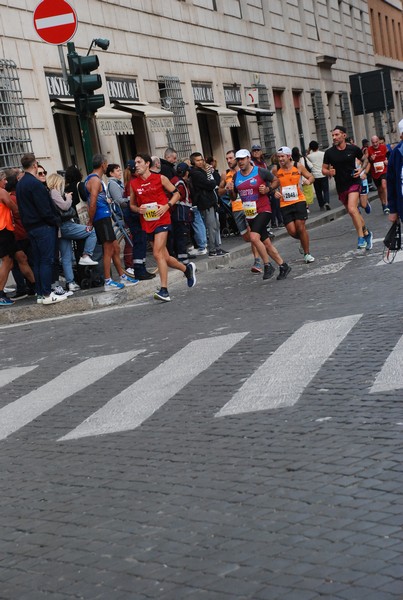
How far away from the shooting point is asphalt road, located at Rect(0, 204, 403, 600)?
4.46 meters

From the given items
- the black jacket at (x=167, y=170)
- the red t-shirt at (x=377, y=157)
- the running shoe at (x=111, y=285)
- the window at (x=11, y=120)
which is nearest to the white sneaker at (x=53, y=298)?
the running shoe at (x=111, y=285)

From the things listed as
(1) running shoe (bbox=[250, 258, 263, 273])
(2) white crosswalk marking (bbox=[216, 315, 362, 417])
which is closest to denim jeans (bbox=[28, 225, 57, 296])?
(1) running shoe (bbox=[250, 258, 263, 273])

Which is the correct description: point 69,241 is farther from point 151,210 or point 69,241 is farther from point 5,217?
point 151,210

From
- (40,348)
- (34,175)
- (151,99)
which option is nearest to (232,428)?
(40,348)

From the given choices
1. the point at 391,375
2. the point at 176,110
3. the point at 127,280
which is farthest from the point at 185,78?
the point at 391,375

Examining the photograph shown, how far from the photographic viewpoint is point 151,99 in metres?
24.9

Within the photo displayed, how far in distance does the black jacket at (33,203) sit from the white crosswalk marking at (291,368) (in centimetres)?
502

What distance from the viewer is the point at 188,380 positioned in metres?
8.41

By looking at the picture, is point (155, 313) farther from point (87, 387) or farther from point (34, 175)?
point (87, 387)

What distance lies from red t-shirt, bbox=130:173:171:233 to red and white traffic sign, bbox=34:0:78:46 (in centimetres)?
237

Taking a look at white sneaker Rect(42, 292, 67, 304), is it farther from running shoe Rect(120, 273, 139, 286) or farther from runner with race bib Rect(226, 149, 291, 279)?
runner with race bib Rect(226, 149, 291, 279)

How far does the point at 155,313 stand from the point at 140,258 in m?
2.78

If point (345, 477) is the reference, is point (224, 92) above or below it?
above

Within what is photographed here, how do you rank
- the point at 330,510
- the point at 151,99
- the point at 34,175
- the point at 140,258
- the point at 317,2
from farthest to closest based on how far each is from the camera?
the point at 317,2 → the point at 151,99 → the point at 140,258 → the point at 34,175 → the point at 330,510
